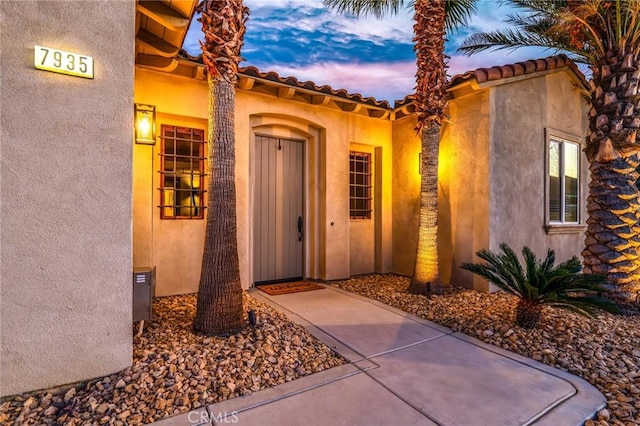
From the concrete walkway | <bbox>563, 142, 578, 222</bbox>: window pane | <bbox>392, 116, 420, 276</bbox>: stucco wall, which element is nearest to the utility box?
the concrete walkway

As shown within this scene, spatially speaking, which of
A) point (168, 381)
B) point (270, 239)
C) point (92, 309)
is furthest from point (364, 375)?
point (270, 239)

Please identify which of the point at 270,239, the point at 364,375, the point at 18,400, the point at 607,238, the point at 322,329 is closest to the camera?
the point at 18,400

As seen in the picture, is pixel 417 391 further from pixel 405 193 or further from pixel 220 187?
pixel 405 193

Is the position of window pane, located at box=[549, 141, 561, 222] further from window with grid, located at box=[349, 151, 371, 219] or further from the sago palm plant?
window with grid, located at box=[349, 151, 371, 219]

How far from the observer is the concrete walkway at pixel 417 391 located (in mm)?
2490

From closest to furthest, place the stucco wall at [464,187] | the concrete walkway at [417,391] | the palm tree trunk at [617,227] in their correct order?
the concrete walkway at [417,391] < the palm tree trunk at [617,227] < the stucco wall at [464,187]

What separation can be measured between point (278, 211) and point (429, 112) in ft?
12.5

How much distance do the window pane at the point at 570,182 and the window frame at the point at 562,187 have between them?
0.07m

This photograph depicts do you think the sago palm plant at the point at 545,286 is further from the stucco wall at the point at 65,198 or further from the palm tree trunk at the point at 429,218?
the stucco wall at the point at 65,198

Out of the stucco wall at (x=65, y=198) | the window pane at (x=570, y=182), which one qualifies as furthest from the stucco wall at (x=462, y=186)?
the stucco wall at (x=65, y=198)

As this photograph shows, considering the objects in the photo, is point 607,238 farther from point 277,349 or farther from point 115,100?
point 115,100

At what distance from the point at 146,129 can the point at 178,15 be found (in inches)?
66.1

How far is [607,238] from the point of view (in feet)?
17.2

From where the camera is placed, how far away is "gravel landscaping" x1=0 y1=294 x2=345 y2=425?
250 cm
